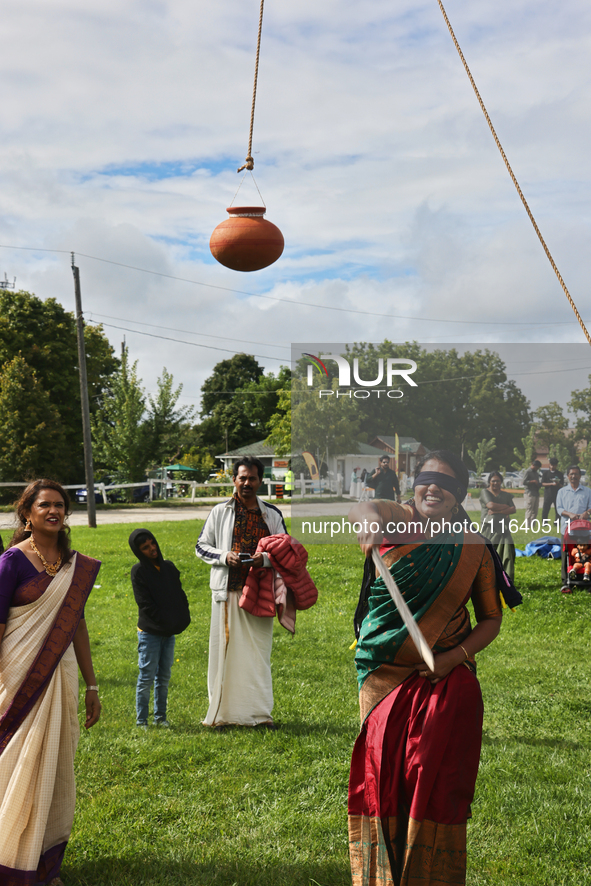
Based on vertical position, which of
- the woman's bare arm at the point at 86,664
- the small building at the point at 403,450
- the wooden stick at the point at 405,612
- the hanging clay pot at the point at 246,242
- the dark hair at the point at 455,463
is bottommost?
the woman's bare arm at the point at 86,664

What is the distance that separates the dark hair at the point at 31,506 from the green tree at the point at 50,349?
3554 centimetres

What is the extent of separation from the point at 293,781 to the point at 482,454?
18.9ft

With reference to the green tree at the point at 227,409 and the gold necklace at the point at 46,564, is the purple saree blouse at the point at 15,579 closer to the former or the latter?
the gold necklace at the point at 46,564

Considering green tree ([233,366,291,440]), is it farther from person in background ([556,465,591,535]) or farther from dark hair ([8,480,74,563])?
dark hair ([8,480,74,563])

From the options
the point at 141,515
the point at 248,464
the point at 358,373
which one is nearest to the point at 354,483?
the point at 358,373

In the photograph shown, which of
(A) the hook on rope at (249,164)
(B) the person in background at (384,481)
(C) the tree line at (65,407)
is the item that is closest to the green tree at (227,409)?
(C) the tree line at (65,407)

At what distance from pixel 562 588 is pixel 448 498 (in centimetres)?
1032

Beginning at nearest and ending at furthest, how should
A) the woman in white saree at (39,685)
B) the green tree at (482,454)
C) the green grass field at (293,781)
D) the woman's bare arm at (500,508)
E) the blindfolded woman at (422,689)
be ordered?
the blindfolded woman at (422,689) < the woman in white saree at (39,685) < the green grass field at (293,781) < the woman's bare arm at (500,508) < the green tree at (482,454)

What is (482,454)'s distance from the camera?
9.85 metres

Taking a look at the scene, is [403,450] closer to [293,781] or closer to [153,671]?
[153,671]

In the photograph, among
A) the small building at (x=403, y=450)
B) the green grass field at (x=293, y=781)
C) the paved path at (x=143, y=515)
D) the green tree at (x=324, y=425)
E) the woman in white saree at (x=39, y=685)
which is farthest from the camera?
the paved path at (x=143, y=515)

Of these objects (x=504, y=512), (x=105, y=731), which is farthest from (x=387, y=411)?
(x=105, y=731)

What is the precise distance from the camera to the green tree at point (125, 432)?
36219 mm

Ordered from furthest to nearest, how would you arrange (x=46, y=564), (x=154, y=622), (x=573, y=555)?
(x=573, y=555)
(x=154, y=622)
(x=46, y=564)
